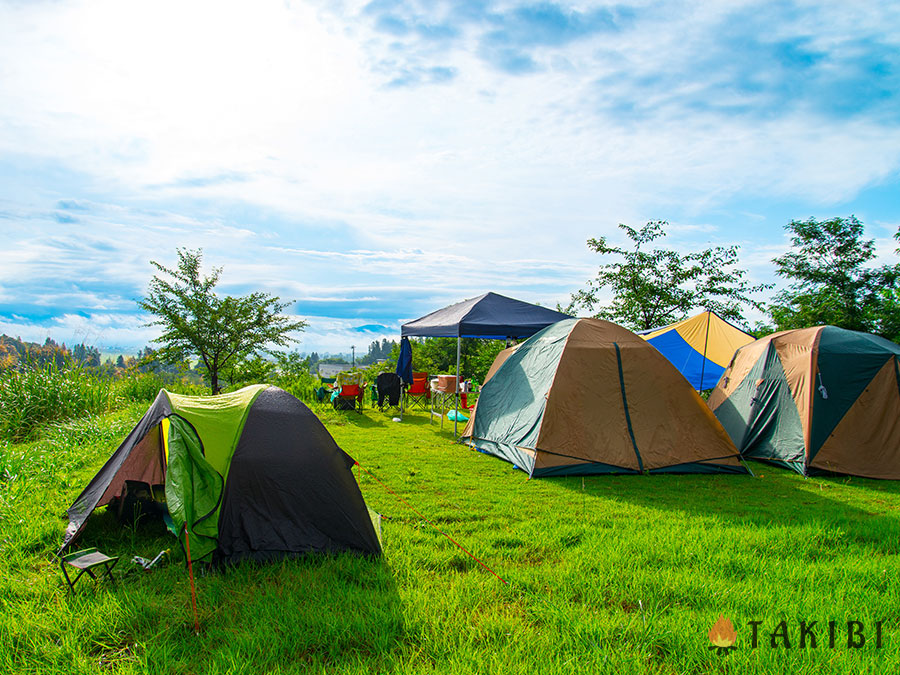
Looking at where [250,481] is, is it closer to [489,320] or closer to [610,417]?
[610,417]

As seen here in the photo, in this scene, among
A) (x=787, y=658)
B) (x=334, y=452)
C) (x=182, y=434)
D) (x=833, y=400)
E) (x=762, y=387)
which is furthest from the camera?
(x=762, y=387)

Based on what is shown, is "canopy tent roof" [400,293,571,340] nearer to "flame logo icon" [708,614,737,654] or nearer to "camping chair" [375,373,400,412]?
"camping chair" [375,373,400,412]

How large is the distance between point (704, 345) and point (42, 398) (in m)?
13.3

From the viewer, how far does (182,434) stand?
3586mm

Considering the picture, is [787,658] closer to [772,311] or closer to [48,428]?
[48,428]

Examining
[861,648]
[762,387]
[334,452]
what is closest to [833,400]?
[762,387]

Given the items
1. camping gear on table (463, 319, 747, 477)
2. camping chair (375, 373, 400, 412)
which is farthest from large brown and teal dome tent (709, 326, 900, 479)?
camping chair (375, 373, 400, 412)

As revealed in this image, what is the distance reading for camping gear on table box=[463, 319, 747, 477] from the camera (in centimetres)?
644

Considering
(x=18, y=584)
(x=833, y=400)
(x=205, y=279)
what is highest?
(x=205, y=279)

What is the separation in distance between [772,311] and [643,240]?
15.7 feet

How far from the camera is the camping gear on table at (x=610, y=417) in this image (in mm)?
6441

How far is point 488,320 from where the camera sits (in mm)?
9297

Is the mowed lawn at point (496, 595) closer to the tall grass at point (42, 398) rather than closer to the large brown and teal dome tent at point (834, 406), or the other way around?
the large brown and teal dome tent at point (834, 406)

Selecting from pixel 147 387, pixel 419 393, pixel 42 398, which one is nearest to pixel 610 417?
pixel 419 393
